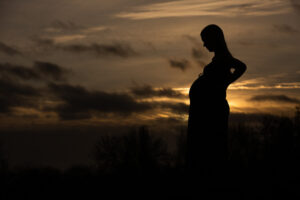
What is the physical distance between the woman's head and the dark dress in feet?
1.03

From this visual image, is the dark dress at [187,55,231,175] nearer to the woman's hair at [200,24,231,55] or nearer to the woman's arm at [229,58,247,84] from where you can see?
the woman's arm at [229,58,247,84]

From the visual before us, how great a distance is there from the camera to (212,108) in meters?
9.97

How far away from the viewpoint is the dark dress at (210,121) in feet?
32.4

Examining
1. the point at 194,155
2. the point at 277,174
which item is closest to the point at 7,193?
the point at 194,155

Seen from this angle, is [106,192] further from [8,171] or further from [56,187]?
[8,171]

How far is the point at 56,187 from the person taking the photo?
→ 1322 centimetres

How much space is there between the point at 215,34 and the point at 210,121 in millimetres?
1942

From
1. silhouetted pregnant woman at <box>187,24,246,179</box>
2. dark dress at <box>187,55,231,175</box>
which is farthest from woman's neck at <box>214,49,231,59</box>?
dark dress at <box>187,55,231,175</box>

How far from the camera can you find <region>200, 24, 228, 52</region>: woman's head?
394 inches

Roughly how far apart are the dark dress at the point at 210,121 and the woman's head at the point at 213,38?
1.03ft

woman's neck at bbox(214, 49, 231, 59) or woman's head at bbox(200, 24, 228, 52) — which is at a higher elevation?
woman's head at bbox(200, 24, 228, 52)

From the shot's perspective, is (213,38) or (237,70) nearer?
(237,70)

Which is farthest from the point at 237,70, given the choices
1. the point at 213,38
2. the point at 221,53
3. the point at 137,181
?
the point at 137,181

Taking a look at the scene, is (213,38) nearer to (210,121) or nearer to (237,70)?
(237,70)
